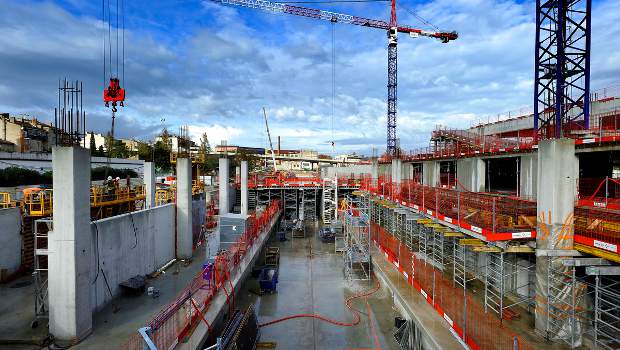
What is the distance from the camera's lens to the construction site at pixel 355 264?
8.41m

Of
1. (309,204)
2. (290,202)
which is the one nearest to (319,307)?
(290,202)

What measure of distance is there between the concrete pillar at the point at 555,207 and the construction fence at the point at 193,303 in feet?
27.2

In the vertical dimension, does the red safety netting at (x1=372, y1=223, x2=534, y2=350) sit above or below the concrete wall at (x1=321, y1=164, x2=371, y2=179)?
below

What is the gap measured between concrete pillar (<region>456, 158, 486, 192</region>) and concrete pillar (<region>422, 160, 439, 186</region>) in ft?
13.6

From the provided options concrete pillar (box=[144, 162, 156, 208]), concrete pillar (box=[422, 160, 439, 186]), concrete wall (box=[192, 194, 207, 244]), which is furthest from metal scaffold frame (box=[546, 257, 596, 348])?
concrete wall (box=[192, 194, 207, 244])

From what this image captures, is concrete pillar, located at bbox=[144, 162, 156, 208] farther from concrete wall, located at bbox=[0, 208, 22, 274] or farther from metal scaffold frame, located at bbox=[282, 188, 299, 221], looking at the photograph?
metal scaffold frame, located at bbox=[282, 188, 299, 221]

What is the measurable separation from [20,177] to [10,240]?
19769 millimetres

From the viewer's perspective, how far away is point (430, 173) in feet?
79.9

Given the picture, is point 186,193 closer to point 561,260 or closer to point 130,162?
point 561,260

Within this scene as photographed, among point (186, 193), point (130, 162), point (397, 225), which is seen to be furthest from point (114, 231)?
point (130, 162)

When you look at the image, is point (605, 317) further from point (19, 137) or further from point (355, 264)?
point (19, 137)

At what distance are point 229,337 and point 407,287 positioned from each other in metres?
6.77

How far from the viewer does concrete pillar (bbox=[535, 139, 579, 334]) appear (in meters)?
8.40

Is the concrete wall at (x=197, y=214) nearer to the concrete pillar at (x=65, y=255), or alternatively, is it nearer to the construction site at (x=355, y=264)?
the construction site at (x=355, y=264)
